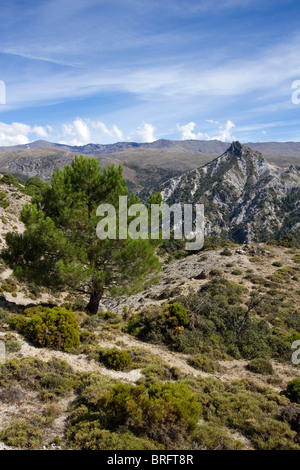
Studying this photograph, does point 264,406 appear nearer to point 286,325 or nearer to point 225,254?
point 286,325

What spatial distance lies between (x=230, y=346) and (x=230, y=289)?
8480 mm

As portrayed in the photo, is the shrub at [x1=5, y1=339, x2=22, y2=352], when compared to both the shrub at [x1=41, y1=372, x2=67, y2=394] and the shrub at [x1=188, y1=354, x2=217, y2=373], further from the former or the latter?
the shrub at [x1=188, y1=354, x2=217, y2=373]

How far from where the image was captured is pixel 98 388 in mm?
8258

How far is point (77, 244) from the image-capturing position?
1495 cm

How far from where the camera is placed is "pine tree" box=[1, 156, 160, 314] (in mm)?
13820

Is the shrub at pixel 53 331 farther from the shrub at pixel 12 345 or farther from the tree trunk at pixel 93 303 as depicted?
the tree trunk at pixel 93 303

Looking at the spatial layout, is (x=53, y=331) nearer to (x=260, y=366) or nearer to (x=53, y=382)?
(x=53, y=382)

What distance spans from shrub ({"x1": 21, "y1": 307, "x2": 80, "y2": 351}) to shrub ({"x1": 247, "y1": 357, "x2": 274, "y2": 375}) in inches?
324

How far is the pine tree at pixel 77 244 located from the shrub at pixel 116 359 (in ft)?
14.8

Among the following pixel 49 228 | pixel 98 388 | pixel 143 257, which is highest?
pixel 49 228

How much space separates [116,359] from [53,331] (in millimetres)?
2912

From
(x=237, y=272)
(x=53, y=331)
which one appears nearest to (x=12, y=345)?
(x=53, y=331)
